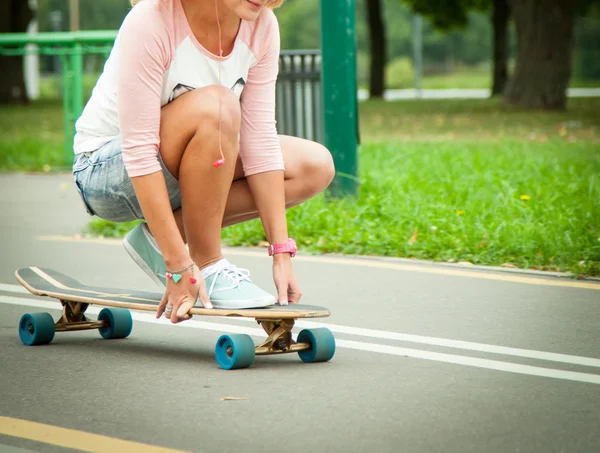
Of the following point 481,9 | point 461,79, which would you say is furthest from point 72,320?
point 461,79

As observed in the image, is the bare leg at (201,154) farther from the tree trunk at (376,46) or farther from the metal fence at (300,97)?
the tree trunk at (376,46)

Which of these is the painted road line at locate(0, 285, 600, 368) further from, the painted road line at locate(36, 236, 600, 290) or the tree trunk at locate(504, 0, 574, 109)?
the tree trunk at locate(504, 0, 574, 109)

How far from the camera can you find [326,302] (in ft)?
17.8

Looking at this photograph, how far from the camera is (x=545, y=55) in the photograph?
2147cm

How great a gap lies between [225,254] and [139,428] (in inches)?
140

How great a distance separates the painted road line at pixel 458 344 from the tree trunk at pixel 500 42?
29.0 m

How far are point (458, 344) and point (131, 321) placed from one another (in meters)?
1.33

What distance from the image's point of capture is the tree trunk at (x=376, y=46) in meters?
35.5

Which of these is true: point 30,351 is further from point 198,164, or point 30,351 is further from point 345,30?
point 345,30

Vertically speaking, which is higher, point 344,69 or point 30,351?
point 344,69

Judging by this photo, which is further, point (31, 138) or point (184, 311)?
point (31, 138)

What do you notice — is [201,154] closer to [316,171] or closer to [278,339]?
[316,171]

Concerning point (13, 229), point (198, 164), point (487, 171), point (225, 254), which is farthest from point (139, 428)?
point (487, 171)

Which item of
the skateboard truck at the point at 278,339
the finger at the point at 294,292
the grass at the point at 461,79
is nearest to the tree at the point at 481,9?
the grass at the point at 461,79
